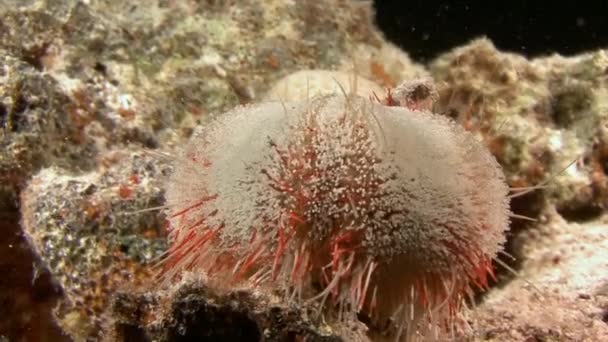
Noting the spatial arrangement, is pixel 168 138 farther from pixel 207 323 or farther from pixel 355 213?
pixel 355 213

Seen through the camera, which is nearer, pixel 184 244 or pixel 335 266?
pixel 335 266

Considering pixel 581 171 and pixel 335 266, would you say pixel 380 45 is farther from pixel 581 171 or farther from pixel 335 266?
pixel 335 266

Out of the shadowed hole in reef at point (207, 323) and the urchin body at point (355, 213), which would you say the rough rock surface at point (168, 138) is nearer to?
the shadowed hole in reef at point (207, 323)

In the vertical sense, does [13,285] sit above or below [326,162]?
below

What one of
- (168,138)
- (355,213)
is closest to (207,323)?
(355,213)

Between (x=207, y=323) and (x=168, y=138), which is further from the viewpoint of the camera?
(x=168, y=138)

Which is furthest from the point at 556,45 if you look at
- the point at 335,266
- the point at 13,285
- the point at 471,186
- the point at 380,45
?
the point at 13,285

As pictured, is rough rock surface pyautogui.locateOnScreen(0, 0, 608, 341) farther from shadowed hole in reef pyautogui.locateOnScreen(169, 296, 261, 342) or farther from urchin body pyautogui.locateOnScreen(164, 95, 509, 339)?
urchin body pyautogui.locateOnScreen(164, 95, 509, 339)

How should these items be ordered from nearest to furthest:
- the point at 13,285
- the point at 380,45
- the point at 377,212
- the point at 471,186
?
the point at 377,212 < the point at 471,186 < the point at 13,285 < the point at 380,45
